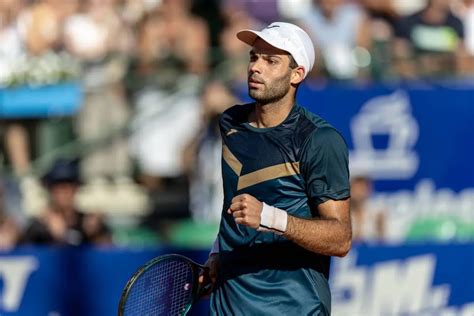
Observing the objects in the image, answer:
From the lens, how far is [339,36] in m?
12.4

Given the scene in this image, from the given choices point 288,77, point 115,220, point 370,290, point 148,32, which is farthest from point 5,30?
point 288,77

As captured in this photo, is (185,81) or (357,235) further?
(185,81)

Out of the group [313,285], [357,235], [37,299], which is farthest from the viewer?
[357,235]

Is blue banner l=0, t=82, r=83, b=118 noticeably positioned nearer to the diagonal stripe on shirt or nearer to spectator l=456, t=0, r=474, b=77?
spectator l=456, t=0, r=474, b=77

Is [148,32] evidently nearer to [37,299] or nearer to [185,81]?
[185,81]

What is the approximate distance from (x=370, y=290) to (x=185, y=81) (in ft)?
11.8

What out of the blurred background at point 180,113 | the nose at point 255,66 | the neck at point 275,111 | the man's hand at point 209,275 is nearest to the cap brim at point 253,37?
the nose at point 255,66

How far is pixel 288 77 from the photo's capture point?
5535mm

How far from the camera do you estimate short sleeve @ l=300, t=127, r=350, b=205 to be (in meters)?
5.34

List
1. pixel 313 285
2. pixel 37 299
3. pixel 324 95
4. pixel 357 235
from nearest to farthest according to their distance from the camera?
1. pixel 313 285
2. pixel 37 299
3. pixel 357 235
4. pixel 324 95

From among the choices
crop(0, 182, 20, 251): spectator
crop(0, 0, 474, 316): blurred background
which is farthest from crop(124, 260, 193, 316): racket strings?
crop(0, 0, 474, 316): blurred background

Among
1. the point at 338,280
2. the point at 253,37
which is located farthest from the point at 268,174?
the point at 338,280

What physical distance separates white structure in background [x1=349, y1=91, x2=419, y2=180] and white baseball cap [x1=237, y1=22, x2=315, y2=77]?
6.36 meters

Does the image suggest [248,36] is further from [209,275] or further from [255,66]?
[209,275]
